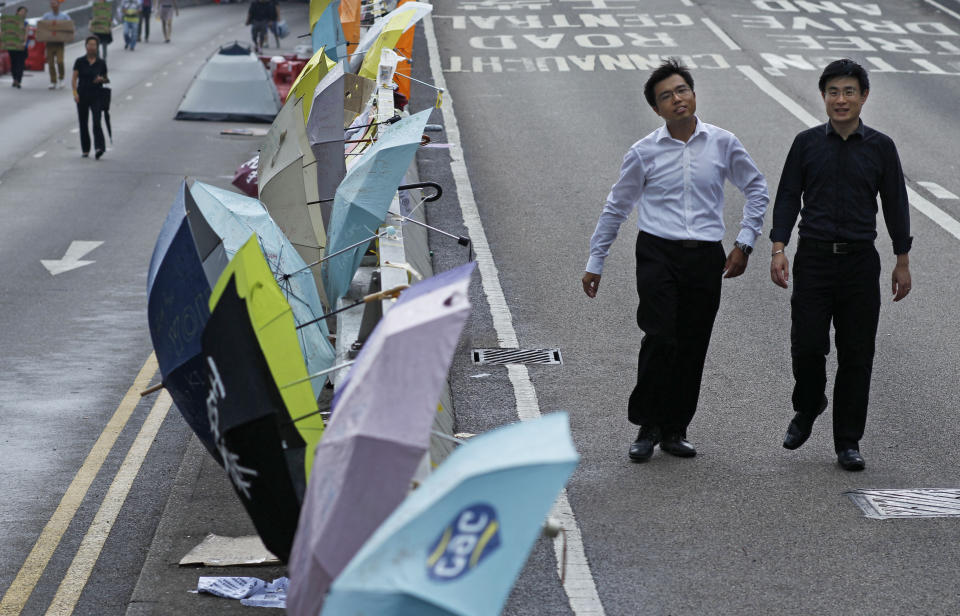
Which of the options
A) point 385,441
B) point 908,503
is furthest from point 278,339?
point 908,503

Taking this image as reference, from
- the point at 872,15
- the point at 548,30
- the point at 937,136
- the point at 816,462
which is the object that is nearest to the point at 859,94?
the point at 816,462

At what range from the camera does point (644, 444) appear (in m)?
7.27

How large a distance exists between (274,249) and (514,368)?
2.38 meters

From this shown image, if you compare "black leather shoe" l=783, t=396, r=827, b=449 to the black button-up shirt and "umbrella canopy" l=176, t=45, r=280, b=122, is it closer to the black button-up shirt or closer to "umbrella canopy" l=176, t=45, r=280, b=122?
the black button-up shirt

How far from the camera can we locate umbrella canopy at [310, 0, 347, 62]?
15.3m

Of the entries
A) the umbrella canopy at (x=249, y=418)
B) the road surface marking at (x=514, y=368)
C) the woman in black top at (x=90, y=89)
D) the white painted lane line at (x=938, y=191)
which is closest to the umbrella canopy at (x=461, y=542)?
the umbrella canopy at (x=249, y=418)

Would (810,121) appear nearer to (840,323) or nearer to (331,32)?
(331,32)

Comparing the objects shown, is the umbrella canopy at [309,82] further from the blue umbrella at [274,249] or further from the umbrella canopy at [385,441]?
the umbrella canopy at [385,441]

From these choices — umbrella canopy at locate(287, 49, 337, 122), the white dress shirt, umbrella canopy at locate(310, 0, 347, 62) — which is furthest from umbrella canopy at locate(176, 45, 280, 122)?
the white dress shirt

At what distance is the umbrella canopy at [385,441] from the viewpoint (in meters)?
3.65

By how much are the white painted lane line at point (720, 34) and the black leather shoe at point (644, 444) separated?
21053 millimetres

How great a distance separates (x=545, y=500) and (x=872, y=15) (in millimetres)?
31231

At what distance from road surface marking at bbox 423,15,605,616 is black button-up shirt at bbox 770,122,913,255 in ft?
6.14

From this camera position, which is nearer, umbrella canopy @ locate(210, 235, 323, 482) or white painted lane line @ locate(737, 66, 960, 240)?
umbrella canopy @ locate(210, 235, 323, 482)
